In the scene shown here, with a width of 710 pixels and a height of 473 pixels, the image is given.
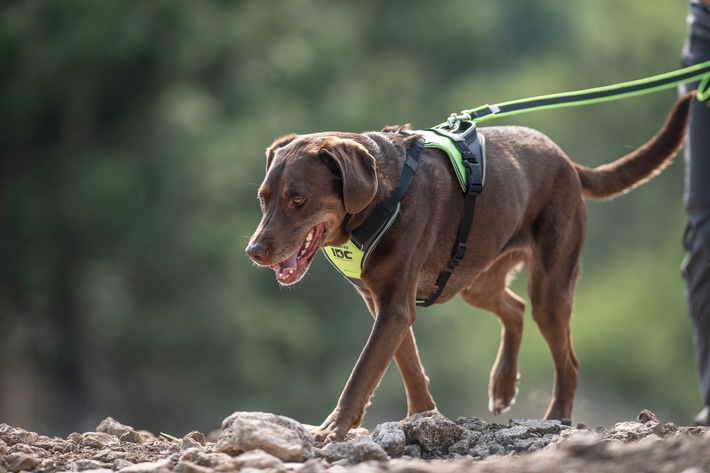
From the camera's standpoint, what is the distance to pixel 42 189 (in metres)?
16.0

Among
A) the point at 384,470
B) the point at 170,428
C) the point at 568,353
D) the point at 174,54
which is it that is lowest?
the point at 384,470

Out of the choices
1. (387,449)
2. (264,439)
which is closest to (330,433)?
(387,449)

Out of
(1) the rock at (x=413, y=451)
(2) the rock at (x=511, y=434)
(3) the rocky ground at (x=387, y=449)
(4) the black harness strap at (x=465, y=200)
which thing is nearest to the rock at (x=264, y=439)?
(3) the rocky ground at (x=387, y=449)

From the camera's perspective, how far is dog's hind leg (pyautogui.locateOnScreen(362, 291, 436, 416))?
581cm

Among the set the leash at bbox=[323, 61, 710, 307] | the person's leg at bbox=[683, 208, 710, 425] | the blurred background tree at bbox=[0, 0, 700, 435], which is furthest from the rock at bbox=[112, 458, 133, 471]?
the blurred background tree at bbox=[0, 0, 700, 435]

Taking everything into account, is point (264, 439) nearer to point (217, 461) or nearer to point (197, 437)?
point (217, 461)

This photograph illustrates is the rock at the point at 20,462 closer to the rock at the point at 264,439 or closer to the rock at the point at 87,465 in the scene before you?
the rock at the point at 87,465

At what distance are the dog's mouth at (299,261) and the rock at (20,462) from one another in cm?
130

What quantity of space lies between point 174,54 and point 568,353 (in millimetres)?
11637

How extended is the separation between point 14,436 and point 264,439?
148 centimetres

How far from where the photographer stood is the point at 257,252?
484 cm

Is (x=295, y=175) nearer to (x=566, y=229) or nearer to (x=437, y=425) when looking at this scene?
(x=437, y=425)

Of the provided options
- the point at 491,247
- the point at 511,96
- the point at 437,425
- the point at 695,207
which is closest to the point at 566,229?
the point at 491,247

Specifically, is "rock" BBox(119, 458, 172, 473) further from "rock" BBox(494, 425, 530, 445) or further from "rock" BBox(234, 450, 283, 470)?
"rock" BBox(494, 425, 530, 445)
